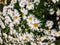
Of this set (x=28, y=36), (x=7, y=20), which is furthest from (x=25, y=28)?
(x=7, y=20)

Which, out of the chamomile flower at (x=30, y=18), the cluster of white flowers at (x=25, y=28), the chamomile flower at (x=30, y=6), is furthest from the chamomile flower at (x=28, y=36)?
the chamomile flower at (x=30, y=6)

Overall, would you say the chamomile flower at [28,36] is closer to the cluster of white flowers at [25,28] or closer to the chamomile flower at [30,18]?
the cluster of white flowers at [25,28]

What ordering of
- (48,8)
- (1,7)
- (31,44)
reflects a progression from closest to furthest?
1. (48,8)
2. (31,44)
3. (1,7)

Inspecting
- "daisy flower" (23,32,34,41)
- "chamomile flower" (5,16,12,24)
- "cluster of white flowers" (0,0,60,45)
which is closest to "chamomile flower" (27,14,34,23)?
"cluster of white flowers" (0,0,60,45)

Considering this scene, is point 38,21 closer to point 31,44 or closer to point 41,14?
point 41,14

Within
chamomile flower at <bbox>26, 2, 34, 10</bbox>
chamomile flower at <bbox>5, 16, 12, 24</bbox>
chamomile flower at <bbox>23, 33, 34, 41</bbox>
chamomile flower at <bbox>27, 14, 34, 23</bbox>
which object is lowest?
chamomile flower at <bbox>23, 33, 34, 41</bbox>

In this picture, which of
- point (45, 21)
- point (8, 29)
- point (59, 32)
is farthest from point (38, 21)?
point (8, 29)

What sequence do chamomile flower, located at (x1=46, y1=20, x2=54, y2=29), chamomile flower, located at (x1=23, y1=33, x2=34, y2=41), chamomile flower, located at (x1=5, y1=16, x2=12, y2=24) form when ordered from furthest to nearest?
chamomile flower, located at (x1=5, y1=16, x2=12, y2=24)
chamomile flower, located at (x1=23, y1=33, x2=34, y2=41)
chamomile flower, located at (x1=46, y1=20, x2=54, y2=29)

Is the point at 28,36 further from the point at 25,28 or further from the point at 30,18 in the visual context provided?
the point at 30,18

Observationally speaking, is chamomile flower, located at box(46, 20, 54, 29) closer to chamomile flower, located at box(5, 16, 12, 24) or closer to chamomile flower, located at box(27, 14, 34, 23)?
chamomile flower, located at box(27, 14, 34, 23)
